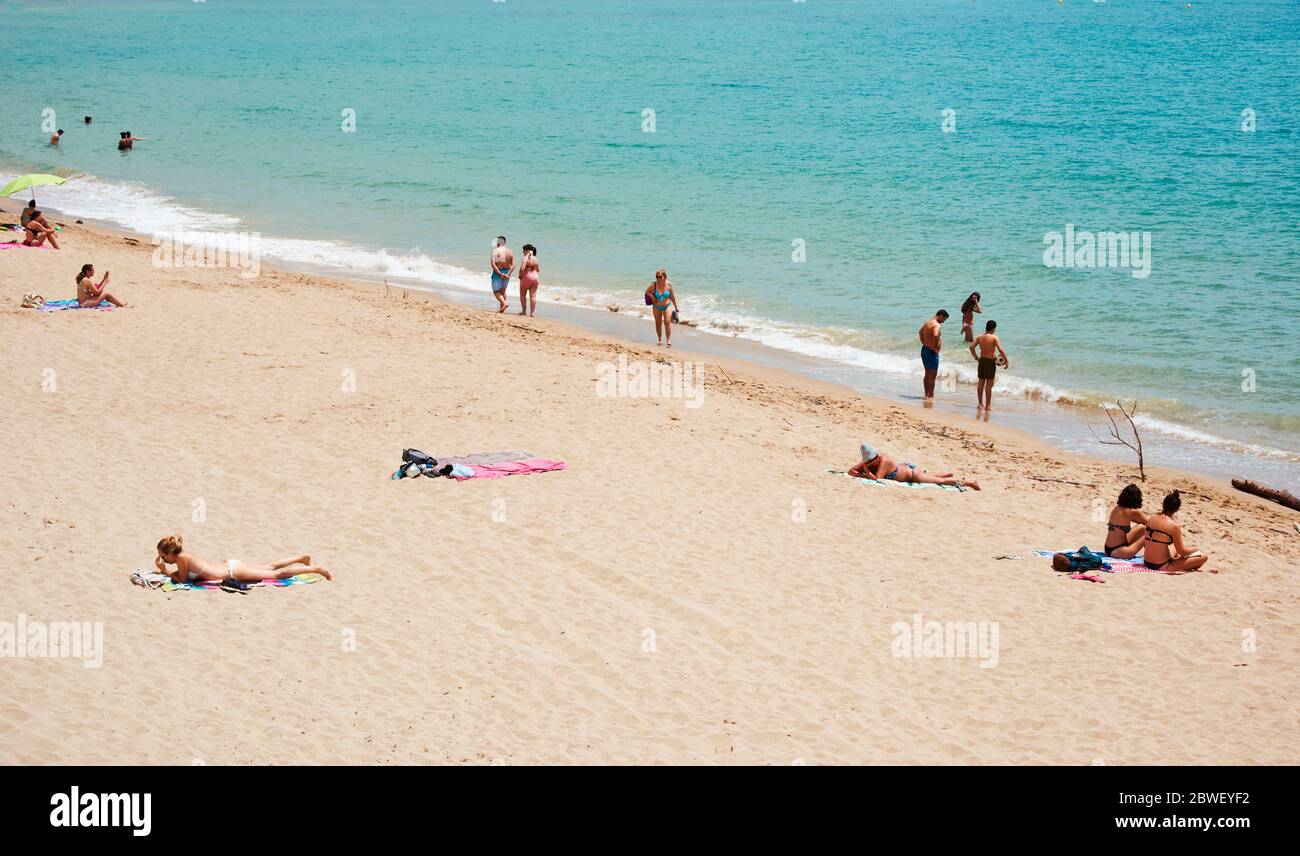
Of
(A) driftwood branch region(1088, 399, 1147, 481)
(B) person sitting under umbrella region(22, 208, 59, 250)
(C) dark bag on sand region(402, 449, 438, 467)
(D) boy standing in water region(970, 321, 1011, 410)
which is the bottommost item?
(C) dark bag on sand region(402, 449, 438, 467)

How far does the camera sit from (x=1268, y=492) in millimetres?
12758

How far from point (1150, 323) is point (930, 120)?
86.0 ft

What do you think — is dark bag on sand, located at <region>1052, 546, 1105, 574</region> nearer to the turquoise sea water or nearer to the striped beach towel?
the striped beach towel

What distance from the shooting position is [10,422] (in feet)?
41.0

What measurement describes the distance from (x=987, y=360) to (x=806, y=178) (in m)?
19.2

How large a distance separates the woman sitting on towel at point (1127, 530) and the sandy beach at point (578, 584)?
1.01 feet

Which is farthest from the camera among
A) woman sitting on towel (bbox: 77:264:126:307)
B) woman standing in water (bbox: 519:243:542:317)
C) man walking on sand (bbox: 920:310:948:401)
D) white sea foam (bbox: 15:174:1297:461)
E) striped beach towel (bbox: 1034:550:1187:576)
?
woman standing in water (bbox: 519:243:542:317)

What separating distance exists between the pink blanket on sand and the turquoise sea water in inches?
291

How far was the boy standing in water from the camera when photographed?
50.3 feet

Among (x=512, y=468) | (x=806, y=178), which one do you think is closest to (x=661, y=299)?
(x=512, y=468)

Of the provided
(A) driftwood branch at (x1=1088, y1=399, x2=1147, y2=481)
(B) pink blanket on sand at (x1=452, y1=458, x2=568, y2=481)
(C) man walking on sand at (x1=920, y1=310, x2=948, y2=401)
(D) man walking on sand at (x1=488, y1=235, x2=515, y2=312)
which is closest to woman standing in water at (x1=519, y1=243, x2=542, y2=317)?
(D) man walking on sand at (x1=488, y1=235, x2=515, y2=312)

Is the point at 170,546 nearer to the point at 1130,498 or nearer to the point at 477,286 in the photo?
the point at 1130,498

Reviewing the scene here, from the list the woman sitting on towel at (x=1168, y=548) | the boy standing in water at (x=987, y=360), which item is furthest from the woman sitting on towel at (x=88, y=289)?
the woman sitting on towel at (x=1168, y=548)

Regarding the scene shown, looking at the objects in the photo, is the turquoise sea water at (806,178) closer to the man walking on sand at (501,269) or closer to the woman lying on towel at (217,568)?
the man walking on sand at (501,269)
